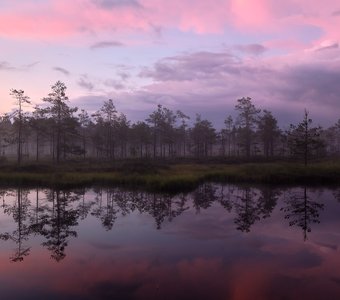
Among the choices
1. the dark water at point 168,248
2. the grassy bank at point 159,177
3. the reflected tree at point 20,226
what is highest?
the grassy bank at point 159,177

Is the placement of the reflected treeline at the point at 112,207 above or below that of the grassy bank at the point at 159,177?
below

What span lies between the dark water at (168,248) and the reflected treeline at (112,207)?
9 cm

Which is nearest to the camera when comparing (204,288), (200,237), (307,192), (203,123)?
(204,288)

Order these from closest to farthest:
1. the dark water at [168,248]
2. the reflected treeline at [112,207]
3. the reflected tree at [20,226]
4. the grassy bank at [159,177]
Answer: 1. the dark water at [168,248]
2. the reflected tree at [20,226]
3. the reflected treeline at [112,207]
4. the grassy bank at [159,177]

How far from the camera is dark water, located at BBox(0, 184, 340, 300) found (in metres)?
12.6

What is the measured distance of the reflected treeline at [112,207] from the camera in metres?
20.5

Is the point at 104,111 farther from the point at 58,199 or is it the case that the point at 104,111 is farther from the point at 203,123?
the point at 58,199

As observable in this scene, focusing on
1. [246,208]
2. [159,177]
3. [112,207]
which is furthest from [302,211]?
[159,177]

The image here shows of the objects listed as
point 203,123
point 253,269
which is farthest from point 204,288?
point 203,123

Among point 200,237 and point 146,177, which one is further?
point 146,177

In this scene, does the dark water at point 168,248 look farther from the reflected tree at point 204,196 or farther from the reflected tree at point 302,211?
the reflected tree at point 204,196

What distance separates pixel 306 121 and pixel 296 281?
5040 cm

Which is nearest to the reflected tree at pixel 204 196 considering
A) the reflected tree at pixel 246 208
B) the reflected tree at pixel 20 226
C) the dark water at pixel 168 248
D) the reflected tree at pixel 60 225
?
the dark water at pixel 168 248

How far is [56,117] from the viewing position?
232 ft
